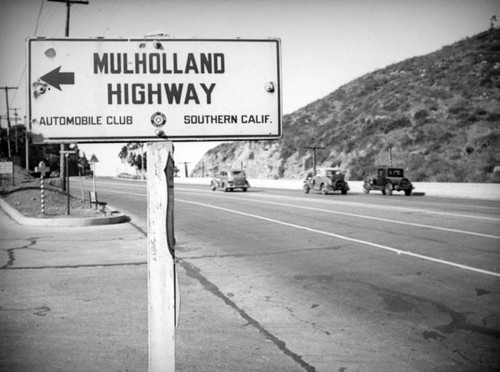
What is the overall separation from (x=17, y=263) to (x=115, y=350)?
232 inches

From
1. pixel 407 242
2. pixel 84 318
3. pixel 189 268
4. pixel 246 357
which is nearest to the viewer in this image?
pixel 246 357

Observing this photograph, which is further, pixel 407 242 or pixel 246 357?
pixel 407 242

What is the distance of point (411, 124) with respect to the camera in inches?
1932

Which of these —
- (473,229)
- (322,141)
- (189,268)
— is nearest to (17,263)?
(189,268)

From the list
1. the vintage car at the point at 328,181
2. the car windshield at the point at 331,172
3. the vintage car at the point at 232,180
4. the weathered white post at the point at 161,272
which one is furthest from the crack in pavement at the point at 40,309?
the vintage car at the point at 232,180

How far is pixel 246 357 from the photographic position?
4.36m

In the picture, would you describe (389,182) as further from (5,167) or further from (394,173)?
(5,167)

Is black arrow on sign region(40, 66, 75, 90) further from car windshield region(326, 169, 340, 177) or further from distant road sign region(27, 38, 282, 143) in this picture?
car windshield region(326, 169, 340, 177)

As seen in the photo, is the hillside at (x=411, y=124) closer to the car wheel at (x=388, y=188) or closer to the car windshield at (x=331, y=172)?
the car wheel at (x=388, y=188)

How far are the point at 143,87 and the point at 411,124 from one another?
49.8 meters

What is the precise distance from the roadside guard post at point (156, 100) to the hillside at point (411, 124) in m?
34.6

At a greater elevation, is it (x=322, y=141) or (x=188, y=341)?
(x=322, y=141)

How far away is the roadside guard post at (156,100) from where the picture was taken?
2533 millimetres

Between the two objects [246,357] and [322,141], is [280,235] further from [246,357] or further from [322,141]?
[322,141]
